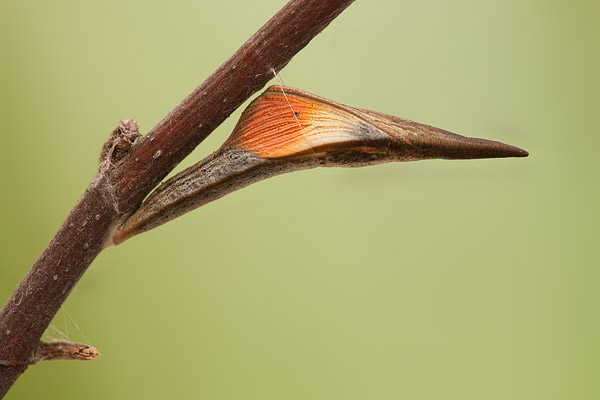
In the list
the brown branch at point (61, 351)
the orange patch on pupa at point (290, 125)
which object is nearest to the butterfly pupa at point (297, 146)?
the orange patch on pupa at point (290, 125)

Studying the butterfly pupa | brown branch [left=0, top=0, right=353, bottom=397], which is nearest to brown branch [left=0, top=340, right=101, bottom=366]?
brown branch [left=0, top=0, right=353, bottom=397]

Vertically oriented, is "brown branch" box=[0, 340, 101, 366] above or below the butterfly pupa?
below

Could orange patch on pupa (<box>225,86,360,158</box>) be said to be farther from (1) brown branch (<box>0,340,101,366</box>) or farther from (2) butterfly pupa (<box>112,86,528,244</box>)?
(1) brown branch (<box>0,340,101,366</box>)

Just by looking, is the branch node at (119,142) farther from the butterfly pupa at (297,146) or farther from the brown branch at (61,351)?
the brown branch at (61,351)

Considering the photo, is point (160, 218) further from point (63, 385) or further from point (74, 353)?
point (63, 385)

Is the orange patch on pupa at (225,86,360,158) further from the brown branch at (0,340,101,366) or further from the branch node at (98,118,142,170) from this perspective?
the brown branch at (0,340,101,366)
